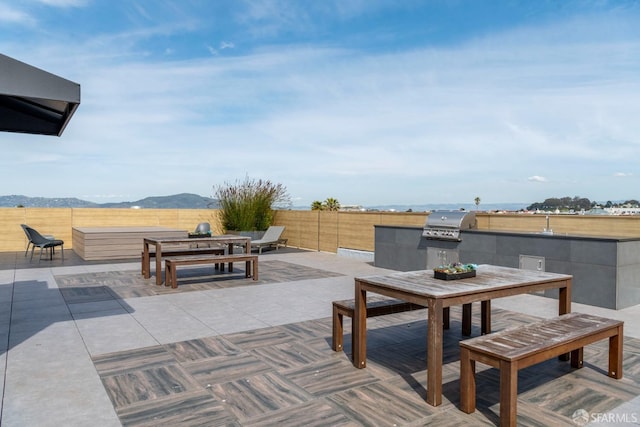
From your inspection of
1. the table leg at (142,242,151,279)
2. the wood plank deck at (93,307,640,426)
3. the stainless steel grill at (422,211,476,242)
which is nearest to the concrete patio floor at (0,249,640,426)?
the wood plank deck at (93,307,640,426)

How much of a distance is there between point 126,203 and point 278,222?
4830 millimetres

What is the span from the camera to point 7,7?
8406 mm

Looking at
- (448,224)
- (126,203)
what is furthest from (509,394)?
(126,203)

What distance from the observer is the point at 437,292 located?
273cm

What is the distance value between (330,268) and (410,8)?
7098 mm

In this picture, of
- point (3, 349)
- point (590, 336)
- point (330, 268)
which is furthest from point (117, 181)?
point (590, 336)

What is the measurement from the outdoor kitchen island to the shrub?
6121mm

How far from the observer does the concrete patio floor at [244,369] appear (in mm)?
2500

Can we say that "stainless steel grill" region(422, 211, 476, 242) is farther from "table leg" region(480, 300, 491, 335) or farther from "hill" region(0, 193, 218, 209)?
"hill" region(0, 193, 218, 209)

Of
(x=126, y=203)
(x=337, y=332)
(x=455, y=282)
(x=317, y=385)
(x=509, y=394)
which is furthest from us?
(x=126, y=203)

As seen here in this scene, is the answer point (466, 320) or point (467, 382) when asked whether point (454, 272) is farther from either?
point (466, 320)

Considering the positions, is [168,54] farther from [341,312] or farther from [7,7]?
[341,312]

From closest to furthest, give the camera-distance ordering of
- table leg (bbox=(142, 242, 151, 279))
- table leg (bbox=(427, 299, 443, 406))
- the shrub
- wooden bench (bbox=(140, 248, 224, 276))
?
table leg (bbox=(427, 299, 443, 406)), table leg (bbox=(142, 242, 151, 279)), wooden bench (bbox=(140, 248, 224, 276)), the shrub

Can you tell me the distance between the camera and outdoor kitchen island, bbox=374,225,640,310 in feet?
17.2
